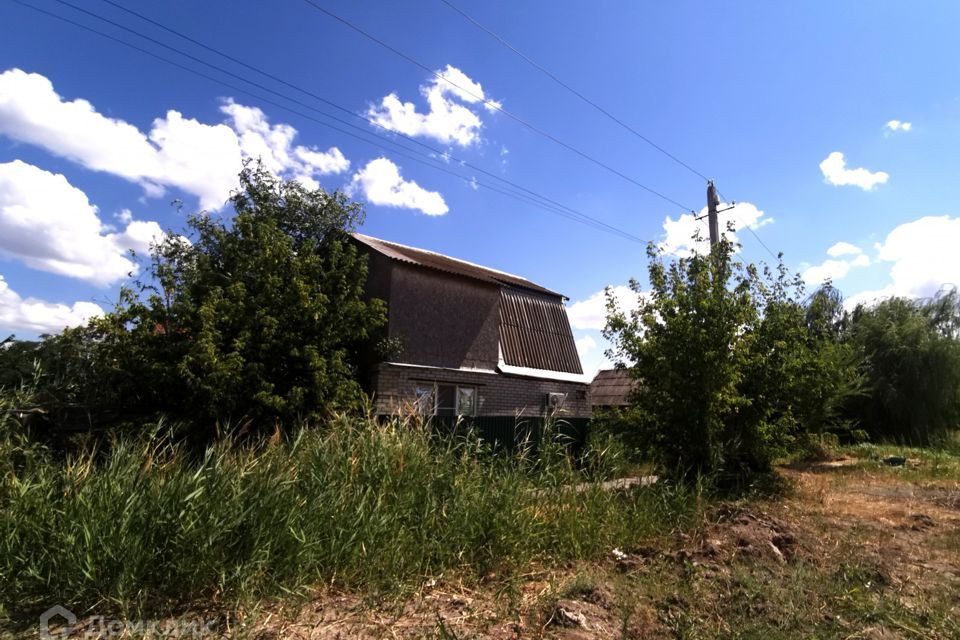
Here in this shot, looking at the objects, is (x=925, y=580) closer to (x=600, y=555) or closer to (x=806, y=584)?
(x=806, y=584)

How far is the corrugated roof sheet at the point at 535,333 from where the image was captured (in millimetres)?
15850

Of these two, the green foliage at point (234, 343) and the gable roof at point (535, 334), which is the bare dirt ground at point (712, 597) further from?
the gable roof at point (535, 334)

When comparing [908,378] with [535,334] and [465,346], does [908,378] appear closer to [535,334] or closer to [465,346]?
[535,334]

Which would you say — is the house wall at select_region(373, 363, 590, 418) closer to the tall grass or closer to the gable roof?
the gable roof

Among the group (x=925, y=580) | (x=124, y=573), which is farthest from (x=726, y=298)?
(x=124, y=573)

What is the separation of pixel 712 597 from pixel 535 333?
1308cm

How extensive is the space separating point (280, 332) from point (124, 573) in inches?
267

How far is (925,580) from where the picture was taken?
457 cm

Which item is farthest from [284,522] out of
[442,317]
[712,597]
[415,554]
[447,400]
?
[442,317]

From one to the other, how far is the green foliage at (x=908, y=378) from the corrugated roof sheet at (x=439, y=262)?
35.6ft
